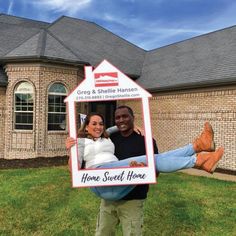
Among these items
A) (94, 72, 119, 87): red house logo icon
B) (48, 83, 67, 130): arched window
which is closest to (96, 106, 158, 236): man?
(94, 72, 119, 87): red house logo icon

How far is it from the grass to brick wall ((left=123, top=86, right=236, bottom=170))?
10.7ft

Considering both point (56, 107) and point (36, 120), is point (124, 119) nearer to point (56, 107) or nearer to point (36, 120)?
point (36, 120)

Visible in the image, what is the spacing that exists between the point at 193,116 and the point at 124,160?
36.7ft

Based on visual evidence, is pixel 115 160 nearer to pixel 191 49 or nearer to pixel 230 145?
pixel 230 145

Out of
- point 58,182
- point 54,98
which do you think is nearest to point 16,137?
point 54,98

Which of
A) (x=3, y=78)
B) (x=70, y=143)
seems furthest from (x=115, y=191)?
(x=3, y=78)

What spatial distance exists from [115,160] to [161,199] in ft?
14.7

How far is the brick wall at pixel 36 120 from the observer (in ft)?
44.8

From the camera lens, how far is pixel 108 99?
3311 mm

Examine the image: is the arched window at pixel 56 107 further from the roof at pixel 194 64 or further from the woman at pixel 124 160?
the woman at pixel 124 160

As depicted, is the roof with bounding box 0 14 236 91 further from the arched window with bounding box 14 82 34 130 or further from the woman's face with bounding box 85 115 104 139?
the woman's face with bounding box 85 115 104 139

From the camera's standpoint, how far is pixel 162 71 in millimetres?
16812

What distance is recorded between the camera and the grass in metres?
5.69

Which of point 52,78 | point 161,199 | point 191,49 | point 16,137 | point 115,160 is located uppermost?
point 191,49
